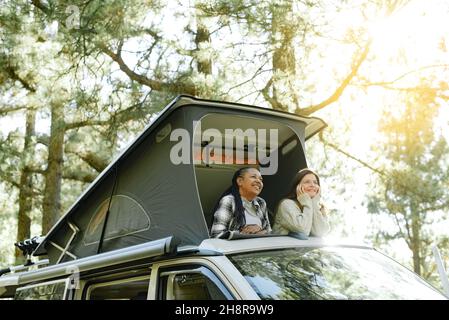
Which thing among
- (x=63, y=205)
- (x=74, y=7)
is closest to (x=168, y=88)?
(x=74, y=7)

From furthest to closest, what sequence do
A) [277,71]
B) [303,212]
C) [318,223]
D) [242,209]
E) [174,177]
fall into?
[277,71], [242,209], [318,223], [303,212], [174,177]

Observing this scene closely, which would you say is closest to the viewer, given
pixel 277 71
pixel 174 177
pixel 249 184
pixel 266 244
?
pixel 266 244

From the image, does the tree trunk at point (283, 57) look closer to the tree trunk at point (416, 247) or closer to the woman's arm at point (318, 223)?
the woman's arm at point (318, 223)

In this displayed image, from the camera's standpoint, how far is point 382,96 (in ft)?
28.1

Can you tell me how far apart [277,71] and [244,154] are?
2884mm

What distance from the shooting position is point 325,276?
2.99 metres

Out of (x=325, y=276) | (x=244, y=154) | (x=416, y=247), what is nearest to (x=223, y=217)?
(x=325, y=276)

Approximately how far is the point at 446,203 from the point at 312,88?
426cm

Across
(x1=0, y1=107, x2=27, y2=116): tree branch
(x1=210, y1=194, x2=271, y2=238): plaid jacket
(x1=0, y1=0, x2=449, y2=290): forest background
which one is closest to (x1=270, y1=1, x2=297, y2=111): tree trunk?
(x1=0, y1=0, x2=449, y2=290): forest background

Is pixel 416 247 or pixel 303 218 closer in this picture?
pixel 303 218

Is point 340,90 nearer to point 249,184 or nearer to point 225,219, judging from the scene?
point 249,184
